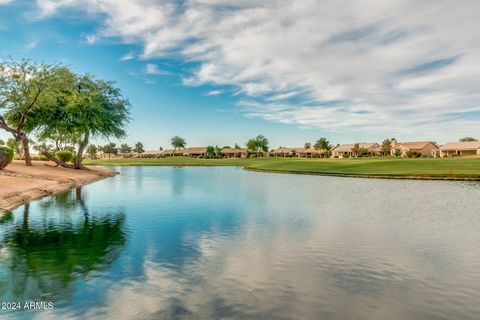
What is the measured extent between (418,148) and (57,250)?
150143 millimetres

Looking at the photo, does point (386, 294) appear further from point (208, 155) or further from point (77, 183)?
point (208, 155)

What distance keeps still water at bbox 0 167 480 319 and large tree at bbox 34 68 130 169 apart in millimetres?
32652

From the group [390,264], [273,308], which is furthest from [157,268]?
[390,264]

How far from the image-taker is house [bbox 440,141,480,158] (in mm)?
114906

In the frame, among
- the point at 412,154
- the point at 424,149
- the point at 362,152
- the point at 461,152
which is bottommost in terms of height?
the point at 412,154

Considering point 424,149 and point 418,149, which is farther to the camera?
point 424,149

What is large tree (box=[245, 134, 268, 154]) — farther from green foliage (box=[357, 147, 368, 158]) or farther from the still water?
the still water

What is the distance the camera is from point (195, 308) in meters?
7.61

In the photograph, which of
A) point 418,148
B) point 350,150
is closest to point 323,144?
point 350,150

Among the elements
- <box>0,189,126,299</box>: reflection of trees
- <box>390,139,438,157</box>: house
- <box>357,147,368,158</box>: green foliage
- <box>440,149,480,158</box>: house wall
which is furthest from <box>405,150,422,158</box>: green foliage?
<box>0,189,126,299</box>: reflection of trees

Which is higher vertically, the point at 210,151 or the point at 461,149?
the point at 461,149

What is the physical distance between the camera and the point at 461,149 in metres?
119

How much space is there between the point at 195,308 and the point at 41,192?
26.5 m

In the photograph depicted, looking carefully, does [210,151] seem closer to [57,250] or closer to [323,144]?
[323,144]
